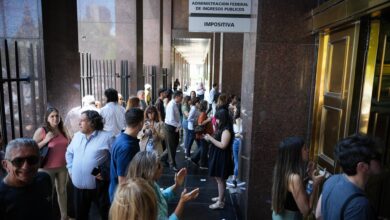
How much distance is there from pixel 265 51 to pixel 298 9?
2.11 ft

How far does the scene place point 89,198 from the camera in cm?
376

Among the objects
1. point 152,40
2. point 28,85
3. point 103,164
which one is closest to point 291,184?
point 103,164

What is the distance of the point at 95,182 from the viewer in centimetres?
367

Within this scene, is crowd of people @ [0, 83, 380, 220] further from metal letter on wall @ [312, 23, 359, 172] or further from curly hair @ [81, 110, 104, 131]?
metal letter on wall @ [312, 23, 359, 172]

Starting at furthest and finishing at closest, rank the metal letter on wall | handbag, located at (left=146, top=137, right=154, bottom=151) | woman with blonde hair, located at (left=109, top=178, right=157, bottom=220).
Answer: handbag, located at (left=146, top=137, right=154, bottom=151)
the metal letter on wall
woman with blonde hair, located at (left=109, top=178, right=157, bottom=220)

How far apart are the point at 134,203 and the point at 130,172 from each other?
2.30 ft

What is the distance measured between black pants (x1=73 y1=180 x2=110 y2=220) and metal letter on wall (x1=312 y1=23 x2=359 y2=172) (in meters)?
2.72

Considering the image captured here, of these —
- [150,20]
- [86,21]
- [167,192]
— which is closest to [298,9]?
[167,192]

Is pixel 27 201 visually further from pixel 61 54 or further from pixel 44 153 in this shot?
pixel 61 54

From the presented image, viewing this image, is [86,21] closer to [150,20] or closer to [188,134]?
[150,20]

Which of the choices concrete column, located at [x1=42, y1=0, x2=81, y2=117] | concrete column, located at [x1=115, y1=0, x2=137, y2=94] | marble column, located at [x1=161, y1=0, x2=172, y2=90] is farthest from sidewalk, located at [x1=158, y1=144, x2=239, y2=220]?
marble column, located at [x1=161, y1=0, x2=172, y2=90]

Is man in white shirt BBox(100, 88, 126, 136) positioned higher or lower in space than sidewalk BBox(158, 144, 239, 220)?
higher

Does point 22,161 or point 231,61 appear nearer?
point 22,161

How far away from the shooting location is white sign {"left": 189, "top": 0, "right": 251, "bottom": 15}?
417cm
